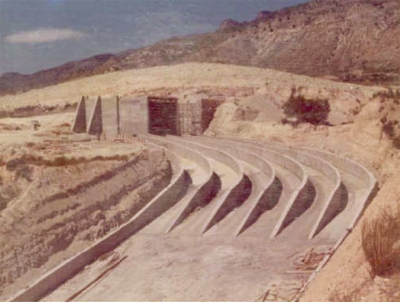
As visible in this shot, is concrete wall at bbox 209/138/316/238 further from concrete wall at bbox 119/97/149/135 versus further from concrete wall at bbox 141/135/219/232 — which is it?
concrete wall at bbox 119/97/149/135

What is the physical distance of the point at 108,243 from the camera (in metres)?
13.3

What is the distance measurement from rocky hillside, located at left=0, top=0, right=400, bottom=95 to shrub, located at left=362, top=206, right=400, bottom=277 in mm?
34042

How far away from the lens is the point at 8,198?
1344cm

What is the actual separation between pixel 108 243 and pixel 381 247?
8.00m

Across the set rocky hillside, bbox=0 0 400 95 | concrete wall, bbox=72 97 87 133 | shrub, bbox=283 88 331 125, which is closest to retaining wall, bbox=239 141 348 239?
shrub, bbox=283 88 331 125

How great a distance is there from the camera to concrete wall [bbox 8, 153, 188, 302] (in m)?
10.8

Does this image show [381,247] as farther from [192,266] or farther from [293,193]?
[293,193]

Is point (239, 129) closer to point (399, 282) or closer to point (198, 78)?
point (198, 78)

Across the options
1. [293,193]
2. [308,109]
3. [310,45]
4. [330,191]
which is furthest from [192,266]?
[310,45]

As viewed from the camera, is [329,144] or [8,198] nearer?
[8,198]

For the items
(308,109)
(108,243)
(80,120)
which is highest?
(308,109)

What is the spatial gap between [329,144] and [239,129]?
230 inches

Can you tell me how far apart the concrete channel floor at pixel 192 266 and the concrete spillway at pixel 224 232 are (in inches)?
0.8

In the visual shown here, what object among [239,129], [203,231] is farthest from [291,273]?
[239,129]
